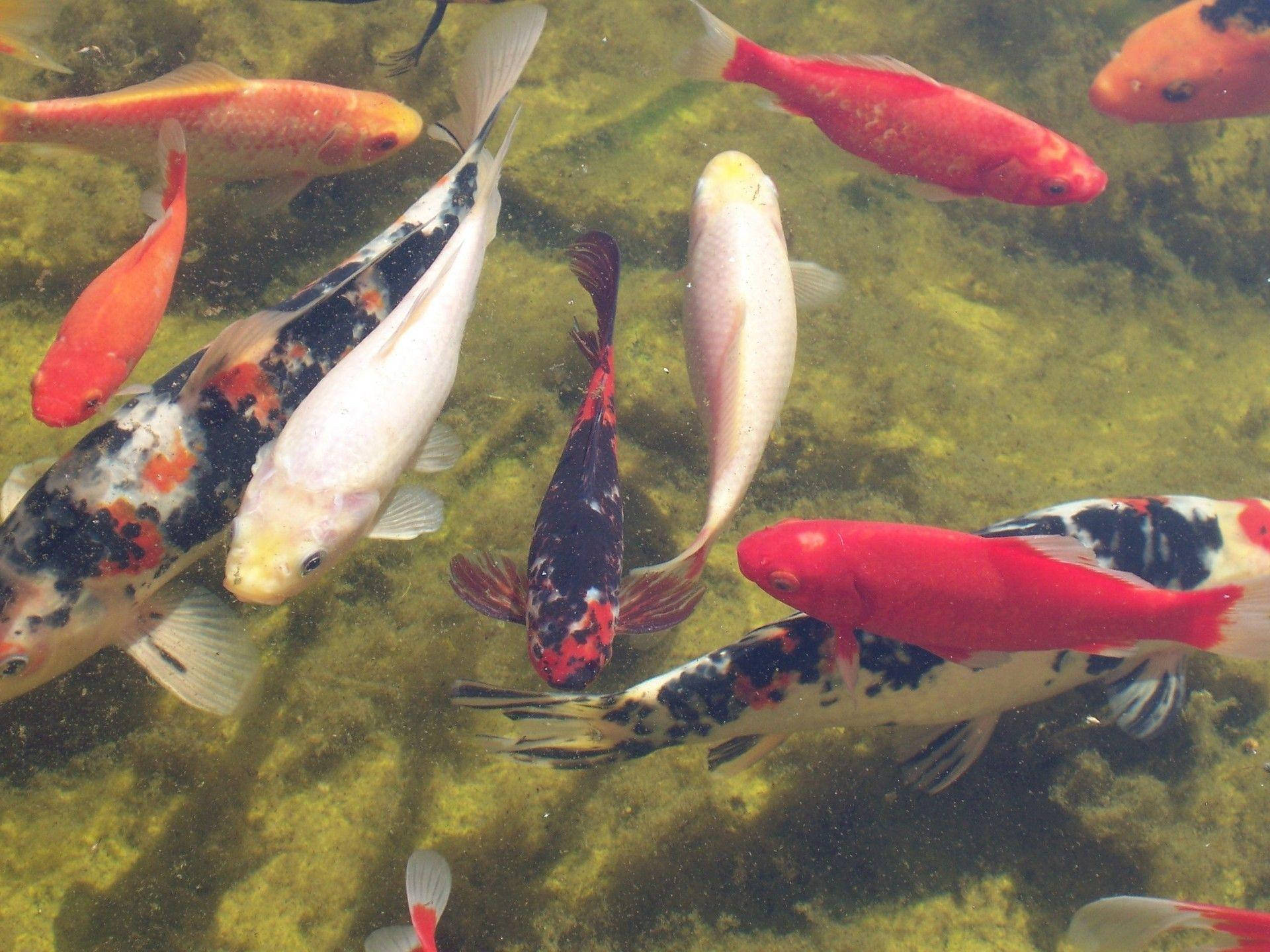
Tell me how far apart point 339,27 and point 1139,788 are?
5.99m

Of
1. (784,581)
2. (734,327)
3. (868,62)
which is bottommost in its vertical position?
(784,581)

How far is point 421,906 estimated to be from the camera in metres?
2.44

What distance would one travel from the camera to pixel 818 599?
2398 millimetres

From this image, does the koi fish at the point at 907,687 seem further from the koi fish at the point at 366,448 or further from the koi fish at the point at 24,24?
the koi fish at the point at 24,24

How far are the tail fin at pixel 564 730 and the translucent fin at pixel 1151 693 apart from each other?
2.04 metres

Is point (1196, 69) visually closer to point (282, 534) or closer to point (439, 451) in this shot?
point (439, 451)

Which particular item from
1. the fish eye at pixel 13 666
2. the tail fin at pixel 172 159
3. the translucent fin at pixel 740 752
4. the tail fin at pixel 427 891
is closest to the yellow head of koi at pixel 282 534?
the fish eye at pixel 13 666

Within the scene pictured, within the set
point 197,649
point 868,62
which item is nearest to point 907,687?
point 197,649

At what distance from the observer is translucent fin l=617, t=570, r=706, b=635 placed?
110 inches

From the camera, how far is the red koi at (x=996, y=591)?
2287 mm

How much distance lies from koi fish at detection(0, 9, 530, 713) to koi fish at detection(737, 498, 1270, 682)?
1.90 m

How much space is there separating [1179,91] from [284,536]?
572 cm

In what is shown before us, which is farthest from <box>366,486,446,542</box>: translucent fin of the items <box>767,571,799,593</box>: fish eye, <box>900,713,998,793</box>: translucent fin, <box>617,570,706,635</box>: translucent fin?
<box>900,713,998,793</box>: translucent fin

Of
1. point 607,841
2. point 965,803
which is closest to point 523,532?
point 607,841
